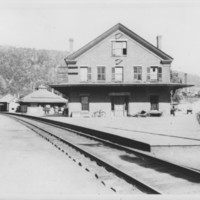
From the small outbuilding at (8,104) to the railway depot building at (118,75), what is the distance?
66.9 metres

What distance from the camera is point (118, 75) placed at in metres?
32.8

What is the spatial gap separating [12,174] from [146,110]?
26353 mm

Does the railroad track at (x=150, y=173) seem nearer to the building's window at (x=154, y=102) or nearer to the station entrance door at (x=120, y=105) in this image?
the station entrance door at (x=120, y=105)

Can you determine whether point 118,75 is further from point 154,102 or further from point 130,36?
point 154,102

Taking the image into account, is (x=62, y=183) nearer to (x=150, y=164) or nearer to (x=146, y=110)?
(x=150, y=164)

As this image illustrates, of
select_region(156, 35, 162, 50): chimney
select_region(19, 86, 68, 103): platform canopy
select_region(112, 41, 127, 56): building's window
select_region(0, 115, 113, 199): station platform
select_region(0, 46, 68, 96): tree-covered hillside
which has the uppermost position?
select_region(0, 46, 68, 96): tree-covered hillside

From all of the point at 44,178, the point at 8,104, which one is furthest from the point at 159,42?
the point at 8,104

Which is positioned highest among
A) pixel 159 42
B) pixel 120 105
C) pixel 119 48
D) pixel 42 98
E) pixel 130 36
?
pixel 130 36

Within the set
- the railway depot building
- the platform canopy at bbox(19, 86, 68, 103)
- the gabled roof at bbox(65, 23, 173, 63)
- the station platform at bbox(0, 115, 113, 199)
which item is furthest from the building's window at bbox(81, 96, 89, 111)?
the platform canopy at bbox(19, 86, 68, 103)

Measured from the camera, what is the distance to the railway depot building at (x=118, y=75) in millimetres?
32250

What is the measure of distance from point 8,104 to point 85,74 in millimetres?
70143

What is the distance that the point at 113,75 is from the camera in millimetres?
32781

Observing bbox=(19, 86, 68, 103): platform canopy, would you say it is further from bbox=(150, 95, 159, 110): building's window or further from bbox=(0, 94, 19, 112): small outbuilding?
bbox=(150, 95, 159, 110): building's window

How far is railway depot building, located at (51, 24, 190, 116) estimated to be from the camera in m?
32.2
